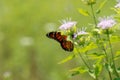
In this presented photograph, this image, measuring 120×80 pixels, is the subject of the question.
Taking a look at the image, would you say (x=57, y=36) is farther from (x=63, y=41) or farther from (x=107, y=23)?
(x=107, y=23)

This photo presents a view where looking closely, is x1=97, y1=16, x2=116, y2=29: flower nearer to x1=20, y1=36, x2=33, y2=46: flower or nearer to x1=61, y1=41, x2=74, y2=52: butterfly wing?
x1=61, y1=41, x2=74, y2=52: butterfly wing

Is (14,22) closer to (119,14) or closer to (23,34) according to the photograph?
(23,34)

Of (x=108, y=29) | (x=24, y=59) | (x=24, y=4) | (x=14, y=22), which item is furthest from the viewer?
(x=24, y=4)

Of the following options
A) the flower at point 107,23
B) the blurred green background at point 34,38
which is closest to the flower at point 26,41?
the blurred green background at point 34,38

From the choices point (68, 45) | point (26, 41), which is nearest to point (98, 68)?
point (68, 45)

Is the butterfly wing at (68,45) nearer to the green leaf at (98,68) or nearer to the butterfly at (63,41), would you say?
the butterfly at (63,41)

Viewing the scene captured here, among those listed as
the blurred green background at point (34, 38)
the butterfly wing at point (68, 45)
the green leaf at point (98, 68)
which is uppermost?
the butterfly wing at point (68, 45)

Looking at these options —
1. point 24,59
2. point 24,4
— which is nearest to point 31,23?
point 24,4

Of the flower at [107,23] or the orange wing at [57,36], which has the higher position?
the flower at [107,23]
